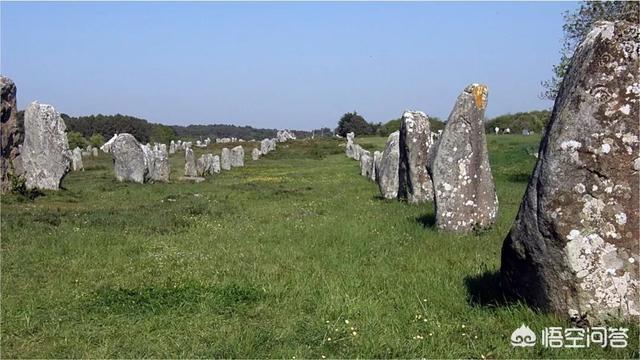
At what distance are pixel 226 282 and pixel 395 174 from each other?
42.4 ft

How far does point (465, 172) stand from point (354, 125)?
312ft

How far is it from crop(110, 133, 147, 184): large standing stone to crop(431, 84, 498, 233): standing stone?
1890 cm

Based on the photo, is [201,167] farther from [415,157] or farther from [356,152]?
[415,157]

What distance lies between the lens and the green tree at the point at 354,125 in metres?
105

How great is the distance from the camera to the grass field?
6.05 metres

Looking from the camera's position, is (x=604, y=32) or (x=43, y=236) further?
(x=43, y=236)

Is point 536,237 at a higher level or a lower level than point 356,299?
higher

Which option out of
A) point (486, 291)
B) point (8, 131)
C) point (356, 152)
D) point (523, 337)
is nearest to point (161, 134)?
point (356, 152)

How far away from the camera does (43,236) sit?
39.8ft

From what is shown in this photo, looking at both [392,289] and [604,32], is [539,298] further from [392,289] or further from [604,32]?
[604,32]

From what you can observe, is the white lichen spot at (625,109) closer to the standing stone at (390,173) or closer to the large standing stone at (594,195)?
the large standing stone at (594,195)

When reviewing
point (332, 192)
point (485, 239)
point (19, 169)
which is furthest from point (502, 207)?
point (19, 169)

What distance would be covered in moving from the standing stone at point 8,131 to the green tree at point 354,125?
3311 inches

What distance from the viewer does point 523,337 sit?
5887 mm
